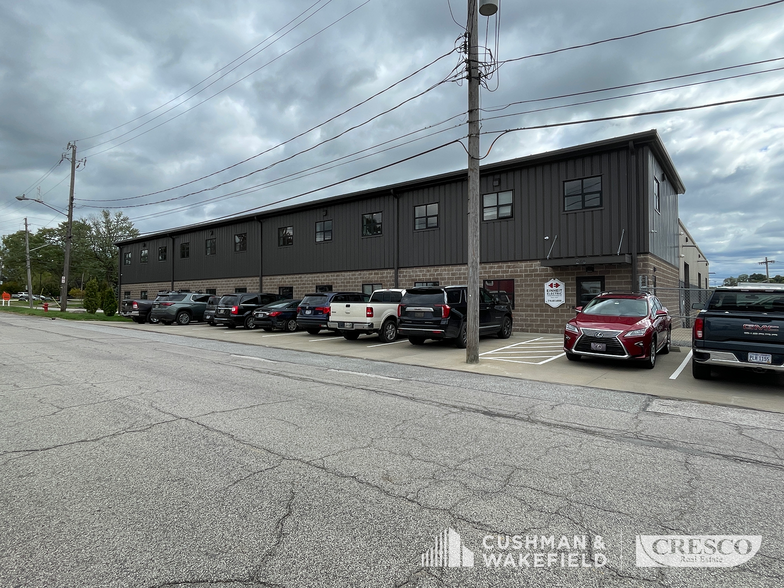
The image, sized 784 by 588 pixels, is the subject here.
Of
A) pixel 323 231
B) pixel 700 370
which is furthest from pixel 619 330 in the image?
pixel 323 231

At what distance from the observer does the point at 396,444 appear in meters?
4.72

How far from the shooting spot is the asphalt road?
8.44ft

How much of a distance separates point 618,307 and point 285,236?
2261 cm

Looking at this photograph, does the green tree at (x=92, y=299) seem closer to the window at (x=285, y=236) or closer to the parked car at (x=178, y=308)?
the parked car at (x=178, y=308)

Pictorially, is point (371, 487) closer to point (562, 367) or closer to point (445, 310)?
point (562, 367)

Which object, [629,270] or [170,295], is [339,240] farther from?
[629,270]

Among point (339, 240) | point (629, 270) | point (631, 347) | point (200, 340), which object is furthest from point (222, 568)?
point (339, 240)

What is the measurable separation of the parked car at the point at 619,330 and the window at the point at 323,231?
710 inches

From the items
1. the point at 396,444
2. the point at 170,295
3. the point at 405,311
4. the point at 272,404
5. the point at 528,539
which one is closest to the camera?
the point at 528,539

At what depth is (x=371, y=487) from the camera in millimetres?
3617

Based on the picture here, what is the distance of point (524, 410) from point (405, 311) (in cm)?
765

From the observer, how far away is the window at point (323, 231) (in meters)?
26.9

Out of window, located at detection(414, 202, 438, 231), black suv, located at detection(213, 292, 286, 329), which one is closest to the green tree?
black suv, located at detection(213, 292, 286, 329)

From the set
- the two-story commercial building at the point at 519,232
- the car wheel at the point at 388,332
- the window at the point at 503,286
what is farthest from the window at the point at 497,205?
the car wheel at the point at 388,332
